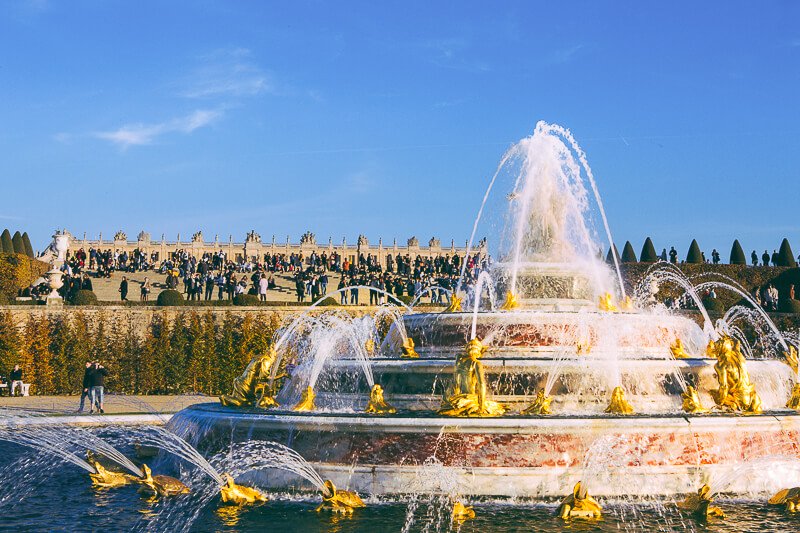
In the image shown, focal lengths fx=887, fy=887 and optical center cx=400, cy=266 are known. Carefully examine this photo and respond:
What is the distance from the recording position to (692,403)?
37.2 feet

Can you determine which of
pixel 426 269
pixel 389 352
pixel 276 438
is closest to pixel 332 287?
pixel 426 269

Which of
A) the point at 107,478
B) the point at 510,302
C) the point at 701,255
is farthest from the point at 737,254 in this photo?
the point at 107,478

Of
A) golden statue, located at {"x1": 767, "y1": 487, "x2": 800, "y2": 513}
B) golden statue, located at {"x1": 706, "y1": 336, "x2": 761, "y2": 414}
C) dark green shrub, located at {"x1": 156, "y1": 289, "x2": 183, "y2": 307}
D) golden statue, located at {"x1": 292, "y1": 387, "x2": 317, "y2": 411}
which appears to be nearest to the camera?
golden statue, located at {"x1": 767, "y1": 487, "x2": 800, "y2": 513}

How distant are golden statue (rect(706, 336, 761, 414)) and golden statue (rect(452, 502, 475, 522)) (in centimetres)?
431

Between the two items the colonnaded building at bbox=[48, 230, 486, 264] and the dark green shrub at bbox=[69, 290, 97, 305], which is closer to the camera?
the dark green shrub at bbox=[69, 290, 97, 305]

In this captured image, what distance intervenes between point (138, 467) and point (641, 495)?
7115mm

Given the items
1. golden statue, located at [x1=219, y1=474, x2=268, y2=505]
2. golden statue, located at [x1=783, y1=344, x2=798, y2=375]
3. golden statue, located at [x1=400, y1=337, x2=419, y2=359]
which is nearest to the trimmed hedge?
golden statue, located at [x1=400, y1=337, x2=419, y2=359]

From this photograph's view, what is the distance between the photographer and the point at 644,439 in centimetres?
1038

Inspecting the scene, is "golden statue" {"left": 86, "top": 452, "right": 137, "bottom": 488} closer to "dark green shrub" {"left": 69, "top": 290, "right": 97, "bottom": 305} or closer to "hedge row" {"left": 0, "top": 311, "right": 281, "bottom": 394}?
"hedge row" {"left": 0, "top": 311, "right": 281, "bottom": 394}

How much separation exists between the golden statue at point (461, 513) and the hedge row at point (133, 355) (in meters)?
23.7

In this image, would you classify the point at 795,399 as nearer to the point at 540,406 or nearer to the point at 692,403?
the point at 692,403

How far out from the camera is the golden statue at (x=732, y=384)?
11.6 metres

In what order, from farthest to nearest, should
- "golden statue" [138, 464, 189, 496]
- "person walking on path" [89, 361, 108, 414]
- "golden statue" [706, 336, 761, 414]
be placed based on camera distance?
→ "person walking on path" [89, 361, 108, 414], "golden statue" [706, 336, 761, 414], "golden statue" [138, 464, 189, 496]

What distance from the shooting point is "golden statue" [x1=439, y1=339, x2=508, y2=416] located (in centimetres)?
1082
